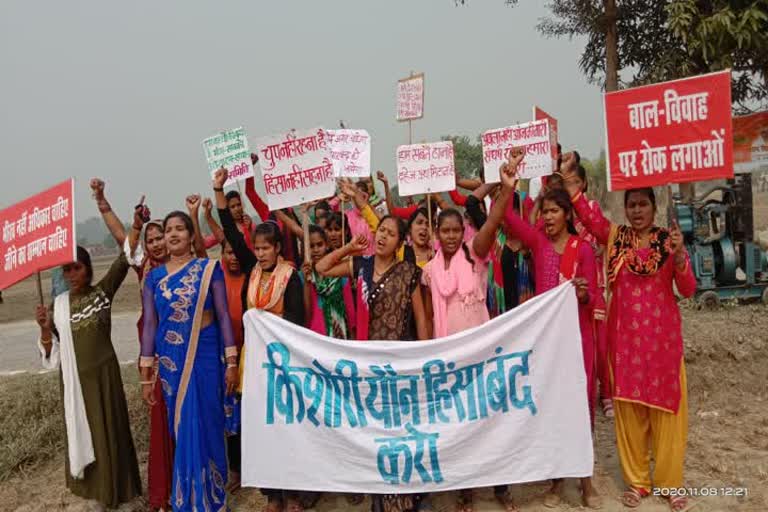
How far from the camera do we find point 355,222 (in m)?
6.06

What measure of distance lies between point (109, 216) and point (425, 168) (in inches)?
104

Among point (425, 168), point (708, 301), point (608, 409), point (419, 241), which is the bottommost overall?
point (608, 409)

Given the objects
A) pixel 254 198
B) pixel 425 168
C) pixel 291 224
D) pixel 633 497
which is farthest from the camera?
pixel 254 198

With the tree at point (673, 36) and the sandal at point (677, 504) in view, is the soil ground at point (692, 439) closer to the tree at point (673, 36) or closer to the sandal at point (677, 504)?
the sandal at point (677, 504)

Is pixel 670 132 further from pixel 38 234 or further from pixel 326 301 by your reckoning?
pixel 38 234

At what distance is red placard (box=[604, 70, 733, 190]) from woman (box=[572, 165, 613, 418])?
1.65ft

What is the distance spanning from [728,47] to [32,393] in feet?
35.2

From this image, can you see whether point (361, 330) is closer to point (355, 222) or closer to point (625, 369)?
point (625, 369)

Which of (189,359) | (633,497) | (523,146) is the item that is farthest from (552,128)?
(189,359)

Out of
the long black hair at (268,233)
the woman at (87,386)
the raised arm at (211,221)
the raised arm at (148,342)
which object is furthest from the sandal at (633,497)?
the raised arm at (211,221)

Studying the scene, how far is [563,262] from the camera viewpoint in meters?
3.78

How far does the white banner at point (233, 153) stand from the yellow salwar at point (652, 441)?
3.68m

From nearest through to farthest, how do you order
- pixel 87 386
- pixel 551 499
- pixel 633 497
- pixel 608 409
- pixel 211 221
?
pixel 633 497 → pixel 551 499 → pixel 87 386 → pixel 211 221 → pixel 608 409

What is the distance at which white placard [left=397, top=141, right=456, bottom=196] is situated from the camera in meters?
5.25
